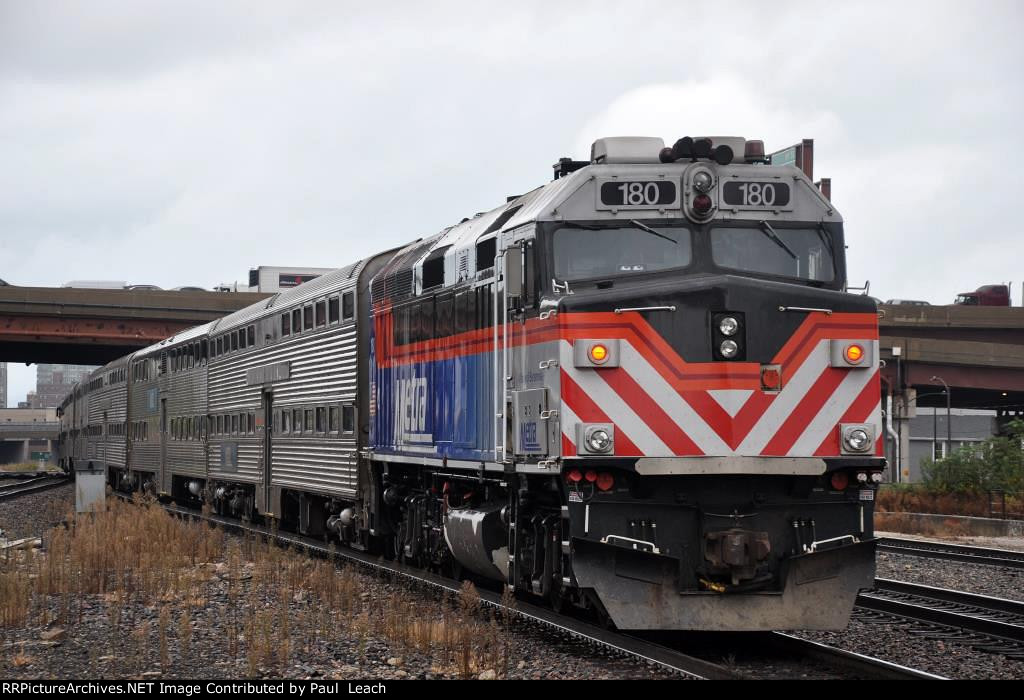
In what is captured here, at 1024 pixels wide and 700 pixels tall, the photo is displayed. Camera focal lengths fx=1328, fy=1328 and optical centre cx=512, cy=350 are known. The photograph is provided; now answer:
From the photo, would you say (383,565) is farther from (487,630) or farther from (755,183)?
(755,183)

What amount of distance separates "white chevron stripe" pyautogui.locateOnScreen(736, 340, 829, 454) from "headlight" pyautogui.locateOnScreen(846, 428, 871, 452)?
546 millimetres

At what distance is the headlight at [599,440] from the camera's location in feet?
35.3

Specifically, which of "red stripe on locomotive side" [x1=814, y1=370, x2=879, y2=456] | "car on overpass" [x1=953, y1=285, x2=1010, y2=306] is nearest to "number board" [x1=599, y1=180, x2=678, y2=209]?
"red stripe on locomotive side" [x1=814, y1=370, x2=879, y2=456]

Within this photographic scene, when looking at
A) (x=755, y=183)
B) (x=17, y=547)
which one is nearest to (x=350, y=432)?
(x=17, y=547)

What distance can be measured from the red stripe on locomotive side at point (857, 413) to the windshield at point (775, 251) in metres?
1.07

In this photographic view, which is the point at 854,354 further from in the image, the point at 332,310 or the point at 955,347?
the point at 955,347

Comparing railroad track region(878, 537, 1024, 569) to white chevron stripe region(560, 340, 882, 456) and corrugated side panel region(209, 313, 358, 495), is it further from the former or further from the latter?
white chevron stripe region(560, 340, 882, 456)

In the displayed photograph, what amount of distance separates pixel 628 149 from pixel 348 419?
8.21m

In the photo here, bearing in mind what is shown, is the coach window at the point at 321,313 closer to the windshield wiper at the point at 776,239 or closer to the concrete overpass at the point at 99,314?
the windshield wiper at the point at 776,239

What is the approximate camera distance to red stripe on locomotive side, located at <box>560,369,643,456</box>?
35.6 ft

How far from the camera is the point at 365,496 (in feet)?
60.6

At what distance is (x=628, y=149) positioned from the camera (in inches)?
475

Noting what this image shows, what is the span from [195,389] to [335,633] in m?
19.4

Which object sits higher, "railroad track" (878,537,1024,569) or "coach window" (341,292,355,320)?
"coach window" (341,292,355,320)
